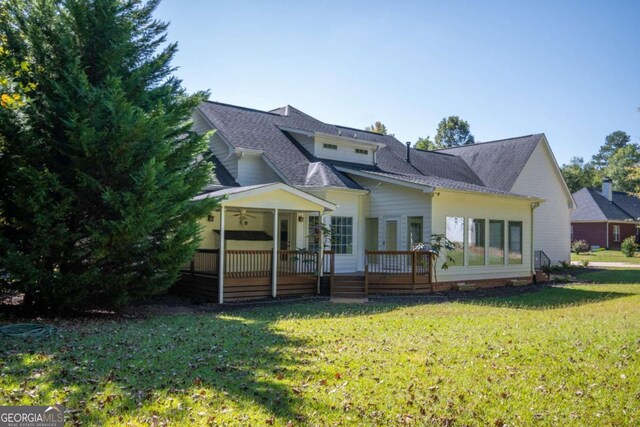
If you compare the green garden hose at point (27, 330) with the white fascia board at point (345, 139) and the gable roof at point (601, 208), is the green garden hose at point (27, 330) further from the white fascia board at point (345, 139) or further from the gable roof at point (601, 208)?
the gable roof at point (601, 208)

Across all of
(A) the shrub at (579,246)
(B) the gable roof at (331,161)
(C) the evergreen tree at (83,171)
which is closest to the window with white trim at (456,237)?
(B) the gable roof at (331,161)

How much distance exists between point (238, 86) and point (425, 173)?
10.0 meters

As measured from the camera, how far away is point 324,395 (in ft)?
16.4

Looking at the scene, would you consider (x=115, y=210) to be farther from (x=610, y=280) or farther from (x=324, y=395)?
(x=610, y=280)

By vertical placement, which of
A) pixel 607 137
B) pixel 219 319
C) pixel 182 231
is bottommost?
pixel 219 319

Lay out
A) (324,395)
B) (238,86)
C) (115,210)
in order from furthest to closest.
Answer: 1. (238,86)
2. (115,210)
3. (324,395)

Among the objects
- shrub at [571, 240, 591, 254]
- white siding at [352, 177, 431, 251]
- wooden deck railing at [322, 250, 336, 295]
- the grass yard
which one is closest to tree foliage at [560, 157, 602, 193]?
shrub at [571, 240, 591, 254]

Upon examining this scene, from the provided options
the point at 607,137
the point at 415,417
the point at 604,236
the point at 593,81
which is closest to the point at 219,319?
Answer: the point at 415,417

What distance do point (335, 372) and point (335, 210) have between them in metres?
11.1

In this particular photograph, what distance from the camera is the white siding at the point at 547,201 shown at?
24.6 metres

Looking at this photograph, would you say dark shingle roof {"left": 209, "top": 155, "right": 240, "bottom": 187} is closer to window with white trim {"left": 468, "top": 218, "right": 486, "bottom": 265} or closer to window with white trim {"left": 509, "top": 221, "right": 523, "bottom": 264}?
window with white trim {"left": 468, "top": 218, "right": 486, "bottom": 265}

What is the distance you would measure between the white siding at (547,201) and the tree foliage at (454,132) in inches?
1490

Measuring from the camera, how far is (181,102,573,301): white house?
46.4ft

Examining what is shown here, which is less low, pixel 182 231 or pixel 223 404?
pixel 182 231
